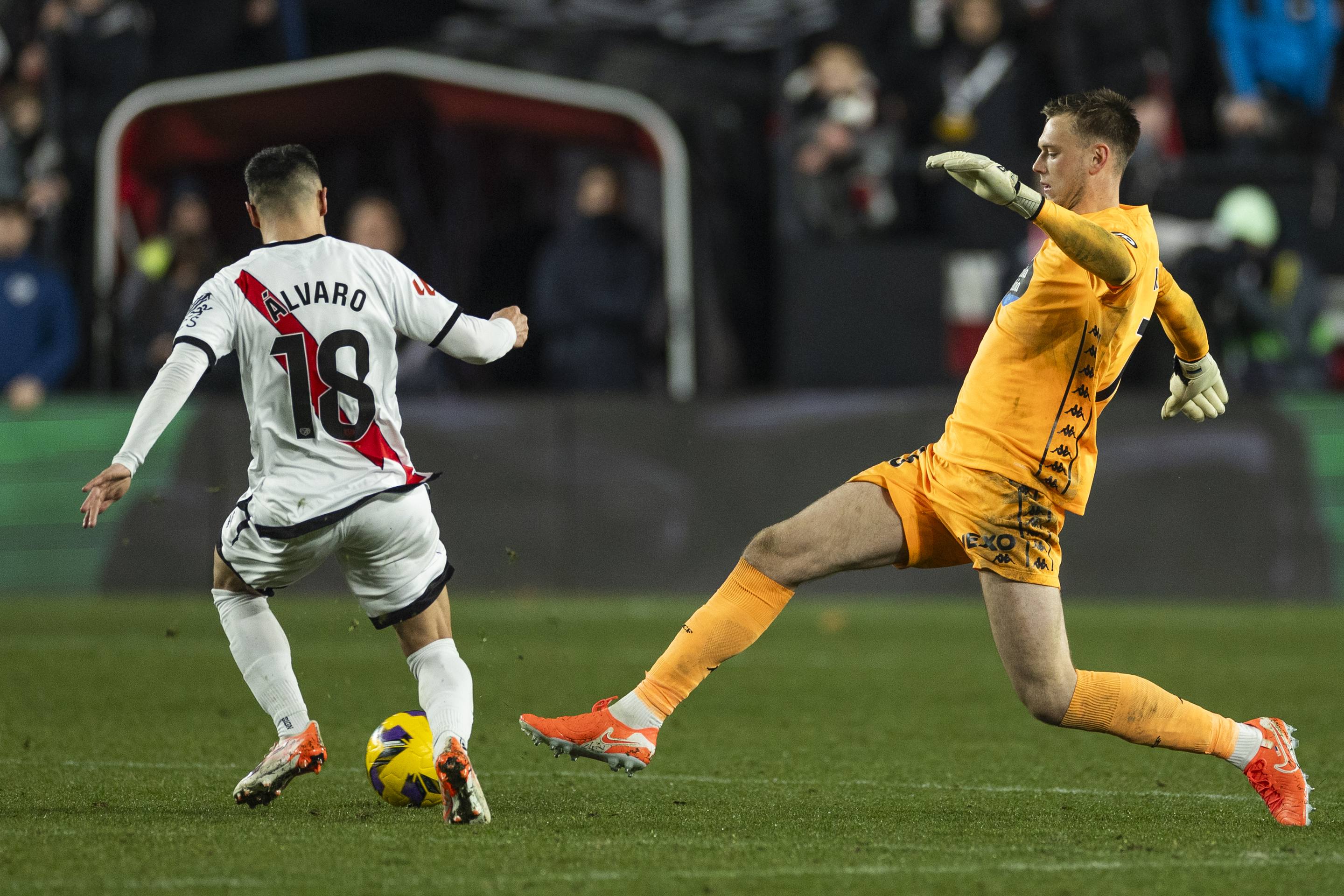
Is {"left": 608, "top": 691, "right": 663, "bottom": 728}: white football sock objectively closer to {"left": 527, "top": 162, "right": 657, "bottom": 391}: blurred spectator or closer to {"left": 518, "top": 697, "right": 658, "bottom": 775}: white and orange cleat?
{"left": 518, "top": 697, "right": 658, "bottom": 775}: white and orange cleat

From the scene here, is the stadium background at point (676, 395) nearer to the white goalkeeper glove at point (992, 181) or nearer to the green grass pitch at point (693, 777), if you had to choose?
the green grass pitch at point (693, 777)

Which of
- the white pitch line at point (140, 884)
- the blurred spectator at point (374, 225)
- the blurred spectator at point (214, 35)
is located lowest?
the white pitch line at point (140, 884)

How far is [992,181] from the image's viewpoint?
14.4ft

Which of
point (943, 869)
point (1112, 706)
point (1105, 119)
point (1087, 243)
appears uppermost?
point (1105, 119)

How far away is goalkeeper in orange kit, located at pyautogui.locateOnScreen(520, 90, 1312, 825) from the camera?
190 inches

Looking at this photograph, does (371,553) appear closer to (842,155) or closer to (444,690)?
(444,690)

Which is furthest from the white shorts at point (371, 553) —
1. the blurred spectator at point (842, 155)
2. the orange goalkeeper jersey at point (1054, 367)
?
the blurred spectator at point (842, 155)

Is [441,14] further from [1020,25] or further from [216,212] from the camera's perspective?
[1020,25]

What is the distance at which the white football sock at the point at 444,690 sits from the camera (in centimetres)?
487

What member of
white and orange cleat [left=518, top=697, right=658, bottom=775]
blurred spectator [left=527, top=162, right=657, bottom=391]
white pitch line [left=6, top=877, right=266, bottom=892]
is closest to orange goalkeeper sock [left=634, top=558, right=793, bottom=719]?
white and orange cleat [left=518, top=697, right=658, bottom=775]

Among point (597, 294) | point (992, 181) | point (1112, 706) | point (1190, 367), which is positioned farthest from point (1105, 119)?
point (597, 294)

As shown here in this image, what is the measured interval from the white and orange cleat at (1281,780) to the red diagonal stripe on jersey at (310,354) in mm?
2622

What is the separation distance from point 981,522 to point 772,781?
1297mm

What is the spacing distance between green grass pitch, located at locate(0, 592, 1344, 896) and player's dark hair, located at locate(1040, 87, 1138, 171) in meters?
1.90
